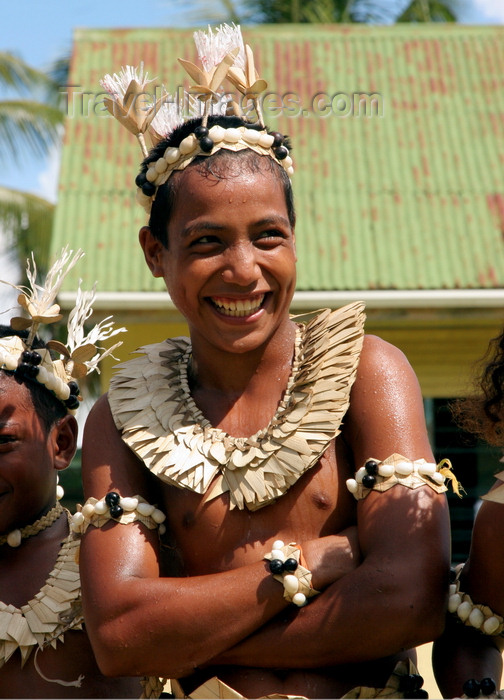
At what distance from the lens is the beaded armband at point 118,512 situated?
2.74 m

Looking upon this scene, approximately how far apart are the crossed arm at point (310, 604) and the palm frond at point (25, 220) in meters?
14.2

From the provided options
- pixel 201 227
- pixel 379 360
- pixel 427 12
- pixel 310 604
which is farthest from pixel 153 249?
pixel 427 12

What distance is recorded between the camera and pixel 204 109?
3014mm

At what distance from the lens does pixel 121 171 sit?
8.31m

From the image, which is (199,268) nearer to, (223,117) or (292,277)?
(292,277)

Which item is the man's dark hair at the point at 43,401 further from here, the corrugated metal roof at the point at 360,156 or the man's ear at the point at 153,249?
the corrugated metal roof at the point at 360,156

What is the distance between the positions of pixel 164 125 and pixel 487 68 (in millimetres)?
6464

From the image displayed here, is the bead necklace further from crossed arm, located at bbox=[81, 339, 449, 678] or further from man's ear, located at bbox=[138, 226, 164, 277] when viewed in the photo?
man's ear, located at bbox=[138, 226, 164, 277]

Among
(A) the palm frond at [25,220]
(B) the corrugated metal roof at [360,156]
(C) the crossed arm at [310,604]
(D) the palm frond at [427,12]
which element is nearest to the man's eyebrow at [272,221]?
(C) the crossed arm at [310,604]

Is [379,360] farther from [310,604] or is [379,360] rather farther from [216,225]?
[310,604]

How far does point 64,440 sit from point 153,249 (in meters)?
0.80

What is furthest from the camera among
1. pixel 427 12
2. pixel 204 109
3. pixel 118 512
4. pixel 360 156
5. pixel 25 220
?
pixel 427 12

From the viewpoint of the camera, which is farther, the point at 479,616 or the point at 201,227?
the point at 201,227

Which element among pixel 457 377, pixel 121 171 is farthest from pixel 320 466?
pixel 121 171
